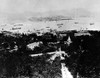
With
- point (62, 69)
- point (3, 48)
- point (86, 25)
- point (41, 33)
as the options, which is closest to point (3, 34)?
point (3, 48)

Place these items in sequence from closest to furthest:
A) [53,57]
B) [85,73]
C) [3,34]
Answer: [85,73], [53,57], [3,34]

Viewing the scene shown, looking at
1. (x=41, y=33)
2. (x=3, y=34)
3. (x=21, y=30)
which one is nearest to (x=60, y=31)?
(x=41, y=33)

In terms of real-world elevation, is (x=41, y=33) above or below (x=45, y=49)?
above

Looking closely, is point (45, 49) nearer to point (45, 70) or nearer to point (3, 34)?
point (45, 70)

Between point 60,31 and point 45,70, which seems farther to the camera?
point 60,31

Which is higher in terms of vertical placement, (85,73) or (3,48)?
(3,48)

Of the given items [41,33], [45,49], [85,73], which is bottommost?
[85,73]

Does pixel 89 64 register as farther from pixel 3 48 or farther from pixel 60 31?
pixel 3 48

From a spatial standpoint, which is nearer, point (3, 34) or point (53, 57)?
point (53, 57)

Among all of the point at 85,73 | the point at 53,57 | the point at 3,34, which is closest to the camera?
the point at 85,73
